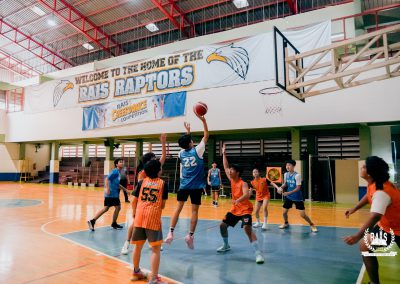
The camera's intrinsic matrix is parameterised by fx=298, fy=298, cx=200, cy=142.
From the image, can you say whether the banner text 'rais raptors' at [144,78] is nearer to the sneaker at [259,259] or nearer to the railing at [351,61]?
the railing at [351,61]

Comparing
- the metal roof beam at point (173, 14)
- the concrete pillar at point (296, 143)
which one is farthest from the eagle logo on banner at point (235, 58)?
the metal roof beam at point (173, 14)

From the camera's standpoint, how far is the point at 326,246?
19.3 ft

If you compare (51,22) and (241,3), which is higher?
(51,22)

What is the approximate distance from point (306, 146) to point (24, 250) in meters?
15.3

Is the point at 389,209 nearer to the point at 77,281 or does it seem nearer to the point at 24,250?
the point at 77,281

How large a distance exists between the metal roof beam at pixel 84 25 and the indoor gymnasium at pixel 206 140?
14cm

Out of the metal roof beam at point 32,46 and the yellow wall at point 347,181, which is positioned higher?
the metal roof beam at point 32,46

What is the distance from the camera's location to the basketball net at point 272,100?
43.8 ft

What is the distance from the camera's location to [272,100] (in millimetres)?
13492

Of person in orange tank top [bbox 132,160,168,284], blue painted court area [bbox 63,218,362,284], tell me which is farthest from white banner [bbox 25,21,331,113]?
person in orange tank top [bbox 132,160,168,284]

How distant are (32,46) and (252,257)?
28.1 meters

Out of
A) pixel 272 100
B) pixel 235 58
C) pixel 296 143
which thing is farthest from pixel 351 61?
pixel 235 58

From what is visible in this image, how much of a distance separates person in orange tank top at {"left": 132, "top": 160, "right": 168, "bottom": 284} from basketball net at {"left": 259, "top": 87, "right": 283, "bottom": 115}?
411 inches

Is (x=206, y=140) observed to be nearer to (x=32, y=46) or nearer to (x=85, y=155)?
(x=85, y=155)
